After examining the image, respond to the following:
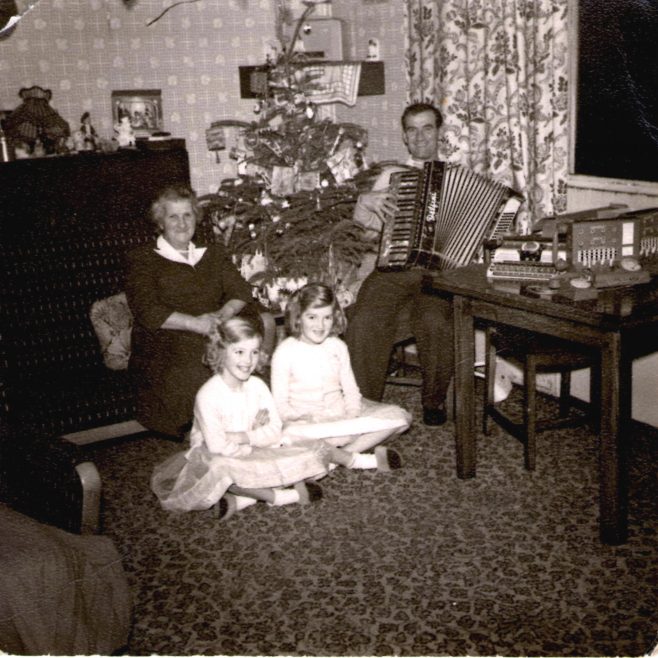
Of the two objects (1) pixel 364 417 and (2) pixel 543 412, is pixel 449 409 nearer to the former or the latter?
(2) pixel 543 412

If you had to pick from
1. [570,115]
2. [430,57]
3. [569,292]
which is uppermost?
[430,57]

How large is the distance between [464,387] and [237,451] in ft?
2.90

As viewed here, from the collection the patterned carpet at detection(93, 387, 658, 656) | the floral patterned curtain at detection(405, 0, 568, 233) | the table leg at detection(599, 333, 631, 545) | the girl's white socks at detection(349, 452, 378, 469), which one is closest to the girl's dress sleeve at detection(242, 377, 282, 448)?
the patterned carpet at detection(93, 387, 658, 656)

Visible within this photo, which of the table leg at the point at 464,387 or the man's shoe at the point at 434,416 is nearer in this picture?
the table leg at the point at 464,387

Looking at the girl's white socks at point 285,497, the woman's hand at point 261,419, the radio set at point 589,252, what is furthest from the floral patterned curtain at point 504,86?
the girl's white socks at point 285,497

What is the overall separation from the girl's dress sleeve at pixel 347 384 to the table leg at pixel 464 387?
0.43 meters

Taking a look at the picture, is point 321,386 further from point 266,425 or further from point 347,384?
point 266,425

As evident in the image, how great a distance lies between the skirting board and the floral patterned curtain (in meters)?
2.09

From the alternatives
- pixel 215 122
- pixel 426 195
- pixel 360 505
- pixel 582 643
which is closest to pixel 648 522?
pixel 582 643

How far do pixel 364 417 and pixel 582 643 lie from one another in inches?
50.3

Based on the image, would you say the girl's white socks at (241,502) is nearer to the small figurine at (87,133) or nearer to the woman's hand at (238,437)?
the woman's hand at (238,437)

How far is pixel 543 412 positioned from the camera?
3.79m

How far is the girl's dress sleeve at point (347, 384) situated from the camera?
323 cm

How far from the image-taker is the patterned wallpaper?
14.3 ft
